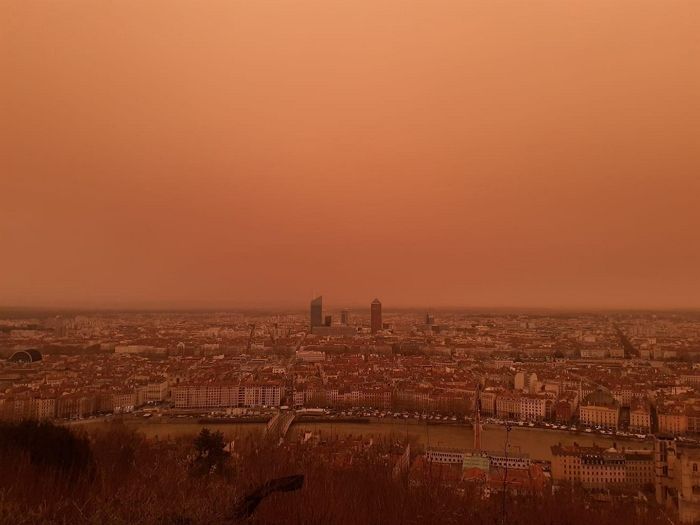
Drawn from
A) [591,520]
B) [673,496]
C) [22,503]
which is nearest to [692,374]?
[673,496]

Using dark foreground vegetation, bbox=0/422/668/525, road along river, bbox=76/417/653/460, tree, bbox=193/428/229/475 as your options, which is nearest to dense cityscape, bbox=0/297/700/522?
road along river, bbox=76/417/653/460

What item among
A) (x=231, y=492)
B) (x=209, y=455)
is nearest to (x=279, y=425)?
(x=209, y=455)

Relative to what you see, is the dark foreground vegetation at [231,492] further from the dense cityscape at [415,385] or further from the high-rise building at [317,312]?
the high-rise building at [317,312]

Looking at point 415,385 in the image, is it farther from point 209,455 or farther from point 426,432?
point 209,455

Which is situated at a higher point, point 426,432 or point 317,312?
point 317,312

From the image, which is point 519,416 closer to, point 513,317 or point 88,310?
point 513,317
